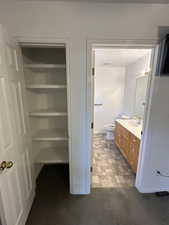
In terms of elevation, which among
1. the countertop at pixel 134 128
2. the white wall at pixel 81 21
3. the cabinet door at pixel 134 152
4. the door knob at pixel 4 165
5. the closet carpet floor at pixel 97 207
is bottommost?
the closet carpet floor at pixel 97 207

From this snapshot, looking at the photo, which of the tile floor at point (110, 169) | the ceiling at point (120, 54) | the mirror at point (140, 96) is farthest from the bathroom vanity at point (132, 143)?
the ceiling at point (120, 54)

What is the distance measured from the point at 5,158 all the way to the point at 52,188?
1.28 m

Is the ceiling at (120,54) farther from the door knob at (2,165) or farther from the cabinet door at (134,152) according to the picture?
the door knob at (2,165)

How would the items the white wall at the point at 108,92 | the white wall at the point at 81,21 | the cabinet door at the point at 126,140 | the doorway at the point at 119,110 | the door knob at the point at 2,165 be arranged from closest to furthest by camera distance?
1. the door knob at the point at 2,165
2. the white wall at the point at 81,21
3. the doorway at the point at 119,110
4. the cabinet door at the point at 126,140
5. the white wall at the point at 108,92

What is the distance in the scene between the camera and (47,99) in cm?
205

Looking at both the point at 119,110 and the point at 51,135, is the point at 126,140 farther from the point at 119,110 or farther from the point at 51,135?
the point at 119,110

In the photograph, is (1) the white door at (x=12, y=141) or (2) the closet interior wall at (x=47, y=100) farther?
(2) the closet interior wall at (x=47, y=100)

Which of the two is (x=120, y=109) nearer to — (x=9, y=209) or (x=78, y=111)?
(x=78, y=111)

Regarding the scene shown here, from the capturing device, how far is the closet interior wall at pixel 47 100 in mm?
1898

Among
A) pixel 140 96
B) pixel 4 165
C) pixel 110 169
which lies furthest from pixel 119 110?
pixel 4 165

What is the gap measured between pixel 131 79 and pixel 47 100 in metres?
2.78

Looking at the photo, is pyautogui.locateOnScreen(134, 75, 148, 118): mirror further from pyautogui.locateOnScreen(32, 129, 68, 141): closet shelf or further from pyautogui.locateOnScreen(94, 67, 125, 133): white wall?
pyautogui.locateOnScreen(32, 129, 68, 141): closet shelf

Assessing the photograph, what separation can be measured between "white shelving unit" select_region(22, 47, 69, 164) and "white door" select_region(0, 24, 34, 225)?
0.39 m

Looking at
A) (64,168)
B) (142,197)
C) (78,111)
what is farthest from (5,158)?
(142,197)
